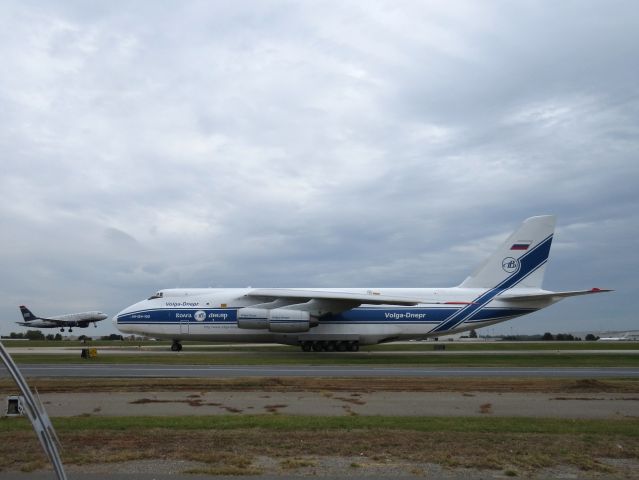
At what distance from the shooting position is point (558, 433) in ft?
30.4

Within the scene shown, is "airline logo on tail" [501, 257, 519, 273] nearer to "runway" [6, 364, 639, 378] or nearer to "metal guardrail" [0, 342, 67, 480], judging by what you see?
"runway" [6, 364, 639, 378]

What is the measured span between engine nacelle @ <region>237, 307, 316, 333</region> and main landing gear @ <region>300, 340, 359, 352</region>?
2714 millimetres

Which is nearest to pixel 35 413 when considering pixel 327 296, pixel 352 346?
pixel 327 296

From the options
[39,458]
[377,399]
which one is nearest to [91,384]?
[377,399]

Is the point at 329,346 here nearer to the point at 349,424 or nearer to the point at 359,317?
the point at 359,317

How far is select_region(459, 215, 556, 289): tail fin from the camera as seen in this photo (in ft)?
114

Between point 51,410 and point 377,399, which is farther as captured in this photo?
point 377,399

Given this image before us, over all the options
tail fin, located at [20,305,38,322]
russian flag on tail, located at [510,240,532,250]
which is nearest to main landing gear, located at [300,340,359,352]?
russian flag on tail, located at [510,240,532,250]

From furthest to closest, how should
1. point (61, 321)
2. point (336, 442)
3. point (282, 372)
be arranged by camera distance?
point (61, 321), point (282, 372), point (336, 442)

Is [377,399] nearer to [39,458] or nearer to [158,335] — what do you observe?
[39,458]

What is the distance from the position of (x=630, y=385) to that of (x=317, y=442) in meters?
12.4

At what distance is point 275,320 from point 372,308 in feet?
19.8

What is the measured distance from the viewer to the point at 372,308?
34438 mm

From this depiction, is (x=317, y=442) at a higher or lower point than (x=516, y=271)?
lower
